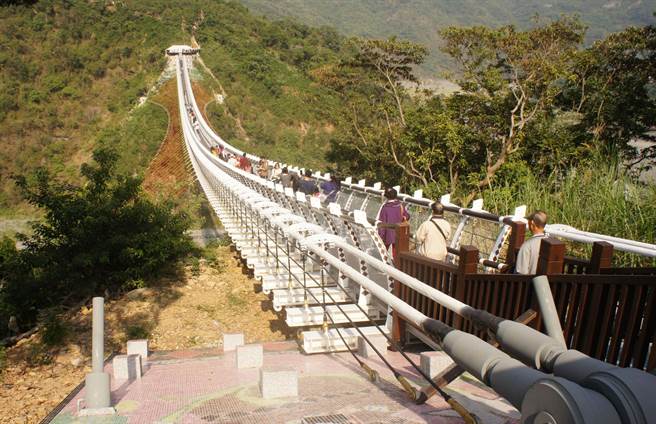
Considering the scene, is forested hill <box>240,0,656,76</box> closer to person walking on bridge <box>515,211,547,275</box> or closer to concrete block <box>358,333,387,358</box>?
person walking on bridge <box>515,211,547,275</box>

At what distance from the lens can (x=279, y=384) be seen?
9.23 feet

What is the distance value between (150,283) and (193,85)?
1432 inches

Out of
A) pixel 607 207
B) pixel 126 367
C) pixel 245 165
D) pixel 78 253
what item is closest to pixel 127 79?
pixel 245 165

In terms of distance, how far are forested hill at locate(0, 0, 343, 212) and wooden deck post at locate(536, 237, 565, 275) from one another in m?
32.3

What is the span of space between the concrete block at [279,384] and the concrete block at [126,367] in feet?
3.22

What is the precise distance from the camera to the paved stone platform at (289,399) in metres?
2.54

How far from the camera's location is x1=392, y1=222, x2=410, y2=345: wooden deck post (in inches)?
159

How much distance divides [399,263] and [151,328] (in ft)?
15.7

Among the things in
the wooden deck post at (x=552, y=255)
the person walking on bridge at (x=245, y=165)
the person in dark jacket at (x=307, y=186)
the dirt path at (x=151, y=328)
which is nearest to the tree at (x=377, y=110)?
the person walking on bridge at (x=245, y=165)

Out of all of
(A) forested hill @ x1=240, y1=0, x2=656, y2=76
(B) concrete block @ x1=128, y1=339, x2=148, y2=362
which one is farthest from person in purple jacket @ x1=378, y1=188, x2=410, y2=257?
(A) forested hill @ x1=240, y1=0, x2=656, y2=76

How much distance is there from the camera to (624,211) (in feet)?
19.0

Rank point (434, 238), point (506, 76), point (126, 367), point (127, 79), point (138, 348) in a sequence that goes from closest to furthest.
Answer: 1. point (126, 367)
2. point (138, 348)
3. point (434, 238)
4. point (506, 76)
5. point (127, 79)

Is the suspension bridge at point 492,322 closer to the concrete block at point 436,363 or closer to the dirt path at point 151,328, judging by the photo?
the concrete block at point 436,363

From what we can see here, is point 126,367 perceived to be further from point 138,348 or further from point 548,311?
point 548,311
